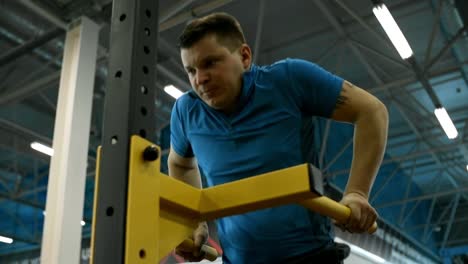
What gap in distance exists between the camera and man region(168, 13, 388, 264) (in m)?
1.30

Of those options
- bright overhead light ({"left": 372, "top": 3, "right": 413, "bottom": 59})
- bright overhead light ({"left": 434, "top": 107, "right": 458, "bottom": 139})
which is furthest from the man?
bright overhead light ({"left": 434, "top": 107, "right": 458, "bottom": 139})

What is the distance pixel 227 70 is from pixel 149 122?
13.0 inches

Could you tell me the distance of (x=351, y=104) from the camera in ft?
4.52

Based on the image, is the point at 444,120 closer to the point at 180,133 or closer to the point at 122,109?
the point at 180,133

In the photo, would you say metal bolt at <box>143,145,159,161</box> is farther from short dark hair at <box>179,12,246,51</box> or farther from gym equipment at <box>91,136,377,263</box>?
short dark hair at <box>179,12,246,51</box>

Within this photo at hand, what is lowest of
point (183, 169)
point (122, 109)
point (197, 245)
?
point (197, 245)

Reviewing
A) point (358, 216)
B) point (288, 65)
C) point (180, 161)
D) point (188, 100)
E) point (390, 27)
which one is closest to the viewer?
point (358, 216)

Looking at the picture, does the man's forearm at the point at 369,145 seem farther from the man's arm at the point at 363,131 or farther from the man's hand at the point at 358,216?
the man's hand at the point at 358,216

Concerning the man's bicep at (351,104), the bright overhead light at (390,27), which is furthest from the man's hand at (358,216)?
the bright overhead light at (390,27)

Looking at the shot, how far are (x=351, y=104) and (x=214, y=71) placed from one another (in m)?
0.38

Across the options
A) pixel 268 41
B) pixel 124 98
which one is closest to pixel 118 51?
pixel 124 98

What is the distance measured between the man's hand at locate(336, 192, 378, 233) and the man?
1.5 inches

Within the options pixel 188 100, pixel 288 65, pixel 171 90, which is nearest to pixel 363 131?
pixel 288 65

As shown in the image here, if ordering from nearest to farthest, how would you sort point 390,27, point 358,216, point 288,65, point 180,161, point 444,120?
point 358,216 → point 288,65 → point 180,161 → point 390,27 → point 444,120
